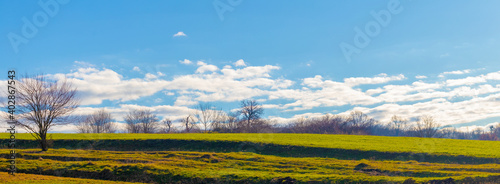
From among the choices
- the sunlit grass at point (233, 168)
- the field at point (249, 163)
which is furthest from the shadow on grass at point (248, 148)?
the sunlit grass at point (233, 168)

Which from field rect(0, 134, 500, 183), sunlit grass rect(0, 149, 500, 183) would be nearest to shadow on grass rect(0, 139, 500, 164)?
field rect(0, 134, 500, 183)

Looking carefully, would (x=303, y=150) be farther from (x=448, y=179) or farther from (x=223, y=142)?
(x=448, y=179)

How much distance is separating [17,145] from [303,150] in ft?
137

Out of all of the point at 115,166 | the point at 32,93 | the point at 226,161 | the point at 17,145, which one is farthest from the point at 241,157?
the point at 17,145

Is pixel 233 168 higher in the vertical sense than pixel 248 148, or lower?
lower

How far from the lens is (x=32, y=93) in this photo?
44.5m

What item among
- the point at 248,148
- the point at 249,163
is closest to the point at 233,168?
the point at 249,163

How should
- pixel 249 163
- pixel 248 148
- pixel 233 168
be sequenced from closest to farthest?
pixel 233 168, pixel 249 163, pixel 248 148

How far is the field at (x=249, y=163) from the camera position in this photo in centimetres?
3159

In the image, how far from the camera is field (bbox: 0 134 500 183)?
31.6m

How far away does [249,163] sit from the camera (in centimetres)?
3944

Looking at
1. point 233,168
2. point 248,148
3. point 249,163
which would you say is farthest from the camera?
point 248,148

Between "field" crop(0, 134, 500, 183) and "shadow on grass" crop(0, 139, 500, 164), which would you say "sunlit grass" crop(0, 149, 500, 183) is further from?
"shadow on grass" crop(0, 139, 500, 164)

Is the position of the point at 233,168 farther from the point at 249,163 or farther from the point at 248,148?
the point at 248,148
